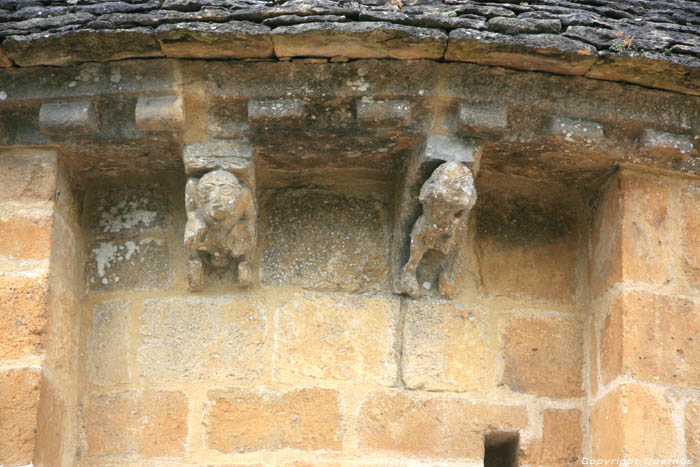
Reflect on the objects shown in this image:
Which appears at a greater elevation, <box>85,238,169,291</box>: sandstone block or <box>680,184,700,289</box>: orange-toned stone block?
<box>680,184,700,289</box>: orange-toned stone block

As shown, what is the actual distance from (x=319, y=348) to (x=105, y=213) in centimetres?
104

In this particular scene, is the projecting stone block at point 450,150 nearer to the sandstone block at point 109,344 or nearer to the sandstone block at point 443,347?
the sandstone block at point 443,347

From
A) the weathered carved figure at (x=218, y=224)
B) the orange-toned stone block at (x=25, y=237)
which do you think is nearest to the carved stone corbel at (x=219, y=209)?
the weathered carved figure at (x=218, y=224)

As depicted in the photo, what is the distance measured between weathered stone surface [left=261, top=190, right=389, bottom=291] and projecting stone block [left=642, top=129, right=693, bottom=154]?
1061mm

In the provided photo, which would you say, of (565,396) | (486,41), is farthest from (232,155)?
(565,396)

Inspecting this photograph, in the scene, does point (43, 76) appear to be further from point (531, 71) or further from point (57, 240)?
point (531, 71)

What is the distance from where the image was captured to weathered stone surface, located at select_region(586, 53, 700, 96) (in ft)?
12.8

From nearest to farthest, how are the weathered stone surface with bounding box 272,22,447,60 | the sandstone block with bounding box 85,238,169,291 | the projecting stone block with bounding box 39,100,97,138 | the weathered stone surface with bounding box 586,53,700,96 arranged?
1. the weathered stone surface with bounding box 272,22,447,60
2. the weathered stone surface with bounding box 586,53,700,96
3. the projecting stone block with bounding box 39,100,97,138
4. the sandstone block with bounding box 85,238,169,291

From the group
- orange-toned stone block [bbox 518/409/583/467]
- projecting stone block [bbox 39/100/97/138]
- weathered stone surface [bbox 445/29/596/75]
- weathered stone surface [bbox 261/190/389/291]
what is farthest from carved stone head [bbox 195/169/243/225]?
orange-toned stone block [bbox 518/409/583/467]

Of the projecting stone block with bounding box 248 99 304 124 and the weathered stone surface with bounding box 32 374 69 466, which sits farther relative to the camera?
the projecting stone block with bounding box 248 99 304 124

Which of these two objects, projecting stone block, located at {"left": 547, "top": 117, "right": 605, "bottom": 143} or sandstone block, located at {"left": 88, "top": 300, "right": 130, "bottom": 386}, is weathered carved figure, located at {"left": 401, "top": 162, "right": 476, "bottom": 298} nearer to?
projecting stone block, located at {"left": 547, "top": 117, "right": 605, "bottom": 143}

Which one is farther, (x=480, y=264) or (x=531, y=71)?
(x=480, y=264)

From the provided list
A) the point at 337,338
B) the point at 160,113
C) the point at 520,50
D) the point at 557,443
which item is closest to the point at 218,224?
the point at 160,113

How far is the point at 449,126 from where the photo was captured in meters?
4.03
